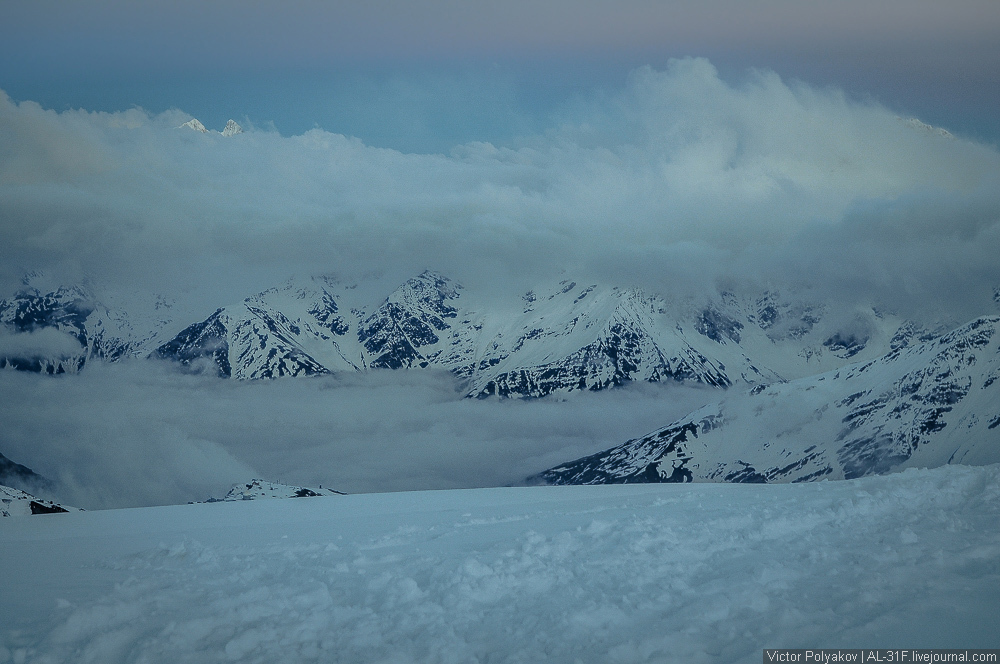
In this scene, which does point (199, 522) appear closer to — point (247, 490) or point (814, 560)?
point (814, 560)

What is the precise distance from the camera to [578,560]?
→ 11.0m

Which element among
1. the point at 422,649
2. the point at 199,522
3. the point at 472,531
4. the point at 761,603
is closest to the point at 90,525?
the point at 199,522

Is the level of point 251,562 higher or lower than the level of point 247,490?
higher

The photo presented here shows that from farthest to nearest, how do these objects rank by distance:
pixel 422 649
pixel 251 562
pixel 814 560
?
pixel 251 562
pixel 814 560
pixel 422 649

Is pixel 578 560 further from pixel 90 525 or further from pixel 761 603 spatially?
pixel 90 525

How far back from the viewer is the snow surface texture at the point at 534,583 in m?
7.79

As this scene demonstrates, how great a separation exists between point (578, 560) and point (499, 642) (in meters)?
3.16

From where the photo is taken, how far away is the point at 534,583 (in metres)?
9.98

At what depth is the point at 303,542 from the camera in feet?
43.4

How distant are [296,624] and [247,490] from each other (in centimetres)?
9455

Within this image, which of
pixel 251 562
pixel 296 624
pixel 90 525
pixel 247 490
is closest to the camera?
pixel 296 624

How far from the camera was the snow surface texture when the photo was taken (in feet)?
25.6

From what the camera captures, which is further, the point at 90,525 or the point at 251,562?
the point at 90,525

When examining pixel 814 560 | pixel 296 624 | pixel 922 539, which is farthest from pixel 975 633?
pixel 296 624
